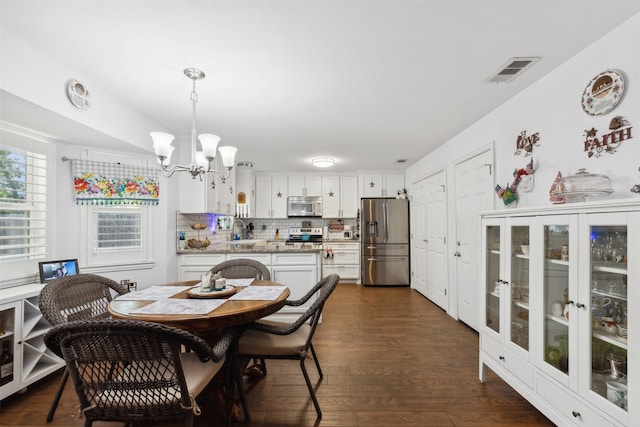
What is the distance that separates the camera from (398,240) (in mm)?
5461

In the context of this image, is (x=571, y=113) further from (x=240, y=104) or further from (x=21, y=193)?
(x=21, y=193)

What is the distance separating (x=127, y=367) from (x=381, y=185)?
17.1 feet

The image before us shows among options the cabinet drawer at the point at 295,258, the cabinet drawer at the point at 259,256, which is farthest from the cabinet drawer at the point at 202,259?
the cabinet drawer at the point at 295,258

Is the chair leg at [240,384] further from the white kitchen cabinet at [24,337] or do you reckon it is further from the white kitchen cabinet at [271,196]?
the white kitchen cabinet at [271,196]

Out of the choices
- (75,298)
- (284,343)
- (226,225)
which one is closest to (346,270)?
(226,225)

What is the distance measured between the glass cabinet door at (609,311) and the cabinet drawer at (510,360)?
1.33 ft

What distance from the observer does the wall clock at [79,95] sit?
2051mm

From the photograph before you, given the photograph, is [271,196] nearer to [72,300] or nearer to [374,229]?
[374,229]

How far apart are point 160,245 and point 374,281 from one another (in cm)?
375

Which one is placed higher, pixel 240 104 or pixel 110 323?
pixel 240 104

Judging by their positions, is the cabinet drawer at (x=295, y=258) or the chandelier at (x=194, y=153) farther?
the cabinet drawer at (x=295, y=258)

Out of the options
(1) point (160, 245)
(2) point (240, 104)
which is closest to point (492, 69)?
(2) point (240, 104)

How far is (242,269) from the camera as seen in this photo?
265 cm

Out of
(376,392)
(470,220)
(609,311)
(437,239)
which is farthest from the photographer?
(437,239)
